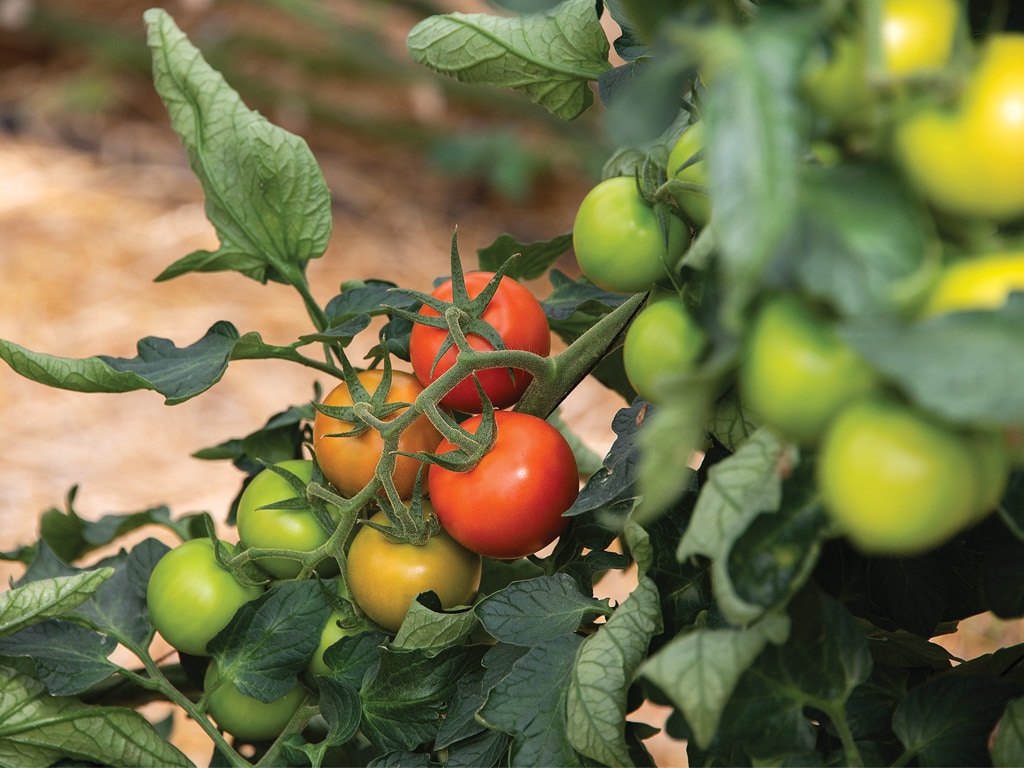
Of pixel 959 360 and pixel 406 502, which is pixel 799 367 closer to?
pixel 959 360

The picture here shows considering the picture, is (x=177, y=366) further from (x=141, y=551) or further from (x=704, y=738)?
(x=704, y=738)

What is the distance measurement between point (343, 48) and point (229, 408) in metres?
0.88

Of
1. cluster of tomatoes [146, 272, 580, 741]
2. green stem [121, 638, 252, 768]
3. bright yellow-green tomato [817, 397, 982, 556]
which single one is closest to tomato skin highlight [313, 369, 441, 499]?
cluster of tomatoes [146, 272, 580, 741]

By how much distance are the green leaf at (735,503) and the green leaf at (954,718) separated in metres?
0.09

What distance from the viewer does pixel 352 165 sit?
6.03 ft

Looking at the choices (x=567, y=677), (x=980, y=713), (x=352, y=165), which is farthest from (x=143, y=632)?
(x=352, y=165)

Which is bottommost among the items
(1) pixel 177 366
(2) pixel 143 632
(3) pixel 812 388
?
(2) pixel 143 632

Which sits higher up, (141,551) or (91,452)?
(141,551)

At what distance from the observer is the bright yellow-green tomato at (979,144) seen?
18cm

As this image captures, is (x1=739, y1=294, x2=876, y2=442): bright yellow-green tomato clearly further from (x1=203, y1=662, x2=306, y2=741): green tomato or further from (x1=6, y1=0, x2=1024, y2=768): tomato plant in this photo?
(x1=203, y1=662, x2=306, y2=741): green tomato

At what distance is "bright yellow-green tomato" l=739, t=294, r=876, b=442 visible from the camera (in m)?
0.18

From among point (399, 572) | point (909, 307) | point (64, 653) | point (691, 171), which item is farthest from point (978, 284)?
point (64, 653)

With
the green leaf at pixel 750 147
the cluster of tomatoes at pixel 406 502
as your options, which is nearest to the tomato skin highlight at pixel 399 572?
the cluster of tomatoes at pixel 406 502

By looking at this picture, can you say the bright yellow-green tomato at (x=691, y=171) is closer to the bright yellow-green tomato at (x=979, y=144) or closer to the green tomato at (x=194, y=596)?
the bright yellow-green tomato at (x=979, y=144)
